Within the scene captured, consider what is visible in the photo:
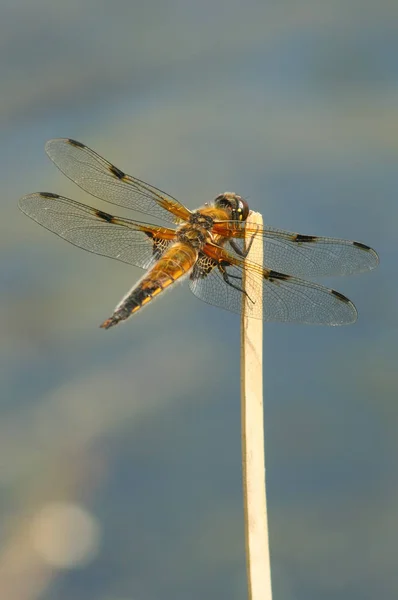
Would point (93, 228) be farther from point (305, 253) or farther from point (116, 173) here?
point (305, 253)

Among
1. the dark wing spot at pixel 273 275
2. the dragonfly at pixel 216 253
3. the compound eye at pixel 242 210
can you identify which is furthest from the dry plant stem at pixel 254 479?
the compound eye at pixel 242 210

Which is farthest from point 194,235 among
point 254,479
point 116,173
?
point 254,479

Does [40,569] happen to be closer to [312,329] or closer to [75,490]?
[75,490]

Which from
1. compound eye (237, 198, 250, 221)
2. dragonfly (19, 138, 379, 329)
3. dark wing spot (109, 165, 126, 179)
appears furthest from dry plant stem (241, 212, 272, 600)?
dark wing spot (109, 165, 126, 179)

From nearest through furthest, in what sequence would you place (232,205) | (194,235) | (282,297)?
1. (282,297)
2. (194,235)
3. (232,205)

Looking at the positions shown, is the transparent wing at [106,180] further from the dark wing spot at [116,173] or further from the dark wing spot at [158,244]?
the dark wing spot at [158,244]

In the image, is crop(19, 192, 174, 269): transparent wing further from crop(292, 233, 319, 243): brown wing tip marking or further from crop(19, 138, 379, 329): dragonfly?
crop(292, 233, 319, 243): brown wing tip marking
